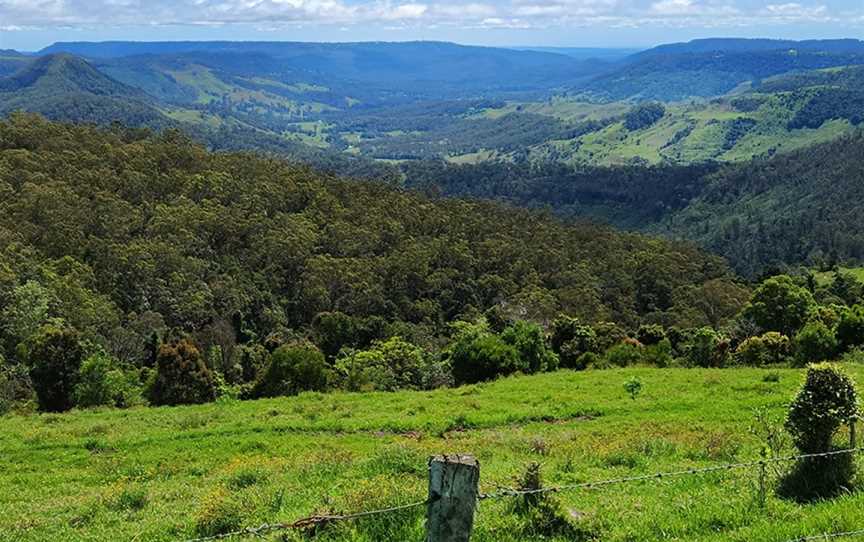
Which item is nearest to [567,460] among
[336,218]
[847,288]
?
[336,218]

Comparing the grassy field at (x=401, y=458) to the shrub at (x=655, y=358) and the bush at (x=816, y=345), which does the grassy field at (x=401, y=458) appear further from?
the shrub at (x=655, y=358)

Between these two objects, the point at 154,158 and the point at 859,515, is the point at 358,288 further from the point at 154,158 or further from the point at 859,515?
the point at 859,515

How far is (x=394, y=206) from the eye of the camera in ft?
328

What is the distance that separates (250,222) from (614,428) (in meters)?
69.3

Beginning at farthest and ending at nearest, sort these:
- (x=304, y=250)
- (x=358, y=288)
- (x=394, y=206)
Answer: (x=394, y=206), (x=304, y=250), (x=358, y=288)

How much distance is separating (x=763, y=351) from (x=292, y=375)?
26.1 m

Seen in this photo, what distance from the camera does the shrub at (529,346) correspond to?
40844 mm

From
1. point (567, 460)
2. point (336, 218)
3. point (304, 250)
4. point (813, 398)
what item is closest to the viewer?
point (813, 398)

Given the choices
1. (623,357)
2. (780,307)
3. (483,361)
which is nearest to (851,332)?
(623,357)

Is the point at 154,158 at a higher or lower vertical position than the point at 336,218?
higher

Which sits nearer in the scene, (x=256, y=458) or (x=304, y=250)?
(x=256, y=458)

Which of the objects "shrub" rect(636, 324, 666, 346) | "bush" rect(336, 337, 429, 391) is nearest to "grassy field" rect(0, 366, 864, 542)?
"bush" rect(336, 337, 429, 391)

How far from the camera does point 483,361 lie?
39344 millimetres

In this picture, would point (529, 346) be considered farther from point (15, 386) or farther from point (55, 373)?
point (15, 386)
